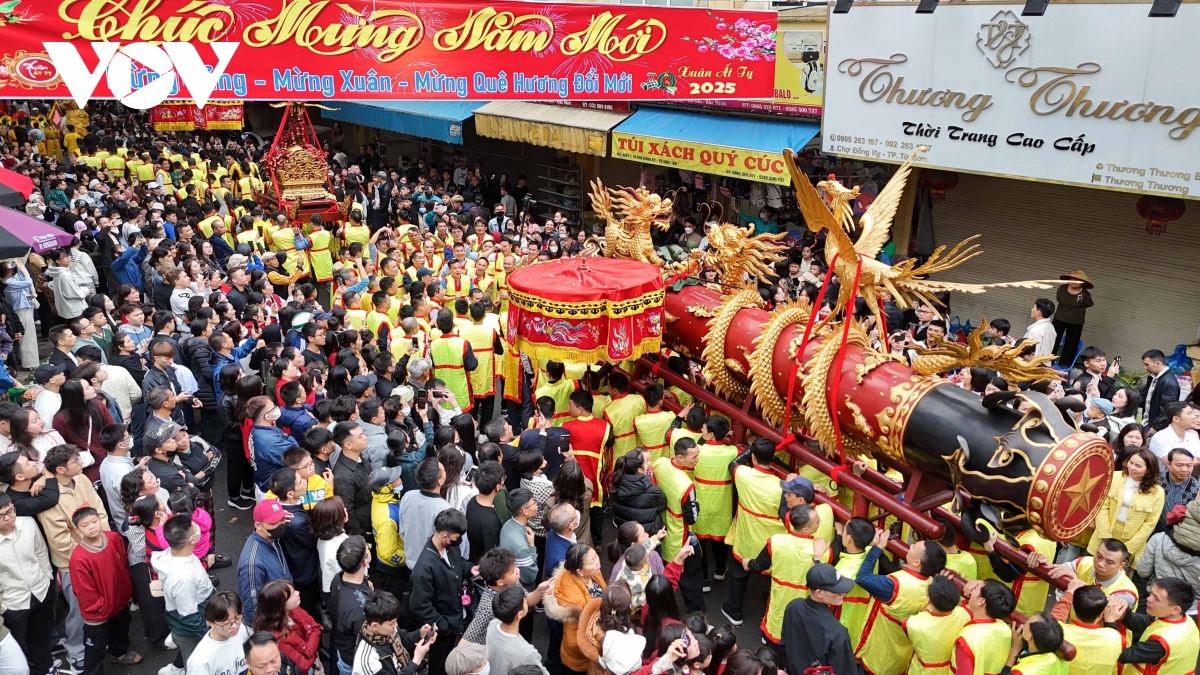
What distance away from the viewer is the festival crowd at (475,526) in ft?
14.1

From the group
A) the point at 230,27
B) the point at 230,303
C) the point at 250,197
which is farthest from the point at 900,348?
the point at 250,197

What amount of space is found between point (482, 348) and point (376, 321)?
1.09 metres

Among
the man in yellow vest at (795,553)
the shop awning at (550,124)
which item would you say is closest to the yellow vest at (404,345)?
the man in yellow vest at (795,553)

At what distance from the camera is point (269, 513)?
4.78 m

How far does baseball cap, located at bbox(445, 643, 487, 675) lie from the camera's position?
382 cm

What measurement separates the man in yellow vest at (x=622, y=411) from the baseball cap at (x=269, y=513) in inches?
104

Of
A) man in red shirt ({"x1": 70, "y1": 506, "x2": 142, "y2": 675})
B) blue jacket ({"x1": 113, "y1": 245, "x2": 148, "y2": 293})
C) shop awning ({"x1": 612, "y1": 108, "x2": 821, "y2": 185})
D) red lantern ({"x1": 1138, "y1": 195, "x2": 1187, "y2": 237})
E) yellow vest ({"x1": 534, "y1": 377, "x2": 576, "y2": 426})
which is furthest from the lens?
shop awning ({"x1": 612, "y1": 108, "x2": 821, "y2": 185})

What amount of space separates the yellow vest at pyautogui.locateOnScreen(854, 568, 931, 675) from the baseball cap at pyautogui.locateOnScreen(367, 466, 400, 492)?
2.88m

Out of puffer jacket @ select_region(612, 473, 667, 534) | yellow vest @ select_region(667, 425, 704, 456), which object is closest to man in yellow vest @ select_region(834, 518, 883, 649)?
puffer jacket @ select_region(612, 473, 667, 534)

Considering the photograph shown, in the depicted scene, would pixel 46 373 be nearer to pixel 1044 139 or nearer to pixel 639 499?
pixel 639 499

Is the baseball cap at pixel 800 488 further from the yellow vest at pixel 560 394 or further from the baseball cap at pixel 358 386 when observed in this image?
the baseball cap at pixel 358 386

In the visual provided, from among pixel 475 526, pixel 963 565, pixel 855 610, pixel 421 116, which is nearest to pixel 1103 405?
pixel 963 565

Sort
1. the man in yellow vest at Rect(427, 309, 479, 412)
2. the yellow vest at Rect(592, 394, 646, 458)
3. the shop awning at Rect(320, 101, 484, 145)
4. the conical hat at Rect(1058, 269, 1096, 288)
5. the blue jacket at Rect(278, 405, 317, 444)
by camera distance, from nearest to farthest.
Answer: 1. the blue jacket at Rect(278, 405, 317, 444)
2. the yellow vest at Rect(592, 394, 646, 458)
3. the man in yellow vest at Rect(427, 309, 479, 412)
4. the conical hat at Rect(1058, 269, 1096, 288)
5. the shop awning at Rect(320, 101, 484, 145)

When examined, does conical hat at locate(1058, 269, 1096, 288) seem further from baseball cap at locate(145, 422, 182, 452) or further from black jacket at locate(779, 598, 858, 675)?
baseball cap at locate(145, 422, 182, 452)
